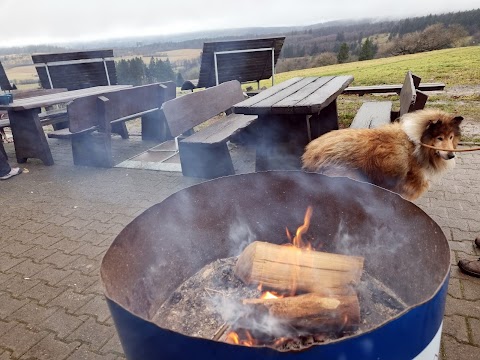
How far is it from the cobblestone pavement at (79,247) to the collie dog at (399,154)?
2.35 feet

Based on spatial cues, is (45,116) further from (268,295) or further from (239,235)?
(268,295)

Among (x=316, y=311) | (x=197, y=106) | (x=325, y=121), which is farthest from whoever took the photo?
(x=325, y=121)

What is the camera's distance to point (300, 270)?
6.79ft

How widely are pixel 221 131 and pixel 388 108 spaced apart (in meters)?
2.64

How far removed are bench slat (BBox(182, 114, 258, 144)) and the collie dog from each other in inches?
68.3

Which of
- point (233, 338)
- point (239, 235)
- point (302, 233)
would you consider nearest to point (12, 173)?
point (239, 235)

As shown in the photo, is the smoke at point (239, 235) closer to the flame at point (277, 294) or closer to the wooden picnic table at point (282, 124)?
the flame at point (277, 294)

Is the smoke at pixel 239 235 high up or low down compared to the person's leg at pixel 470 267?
up

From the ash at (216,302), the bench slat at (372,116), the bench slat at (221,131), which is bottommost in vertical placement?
the ash at (216,302)

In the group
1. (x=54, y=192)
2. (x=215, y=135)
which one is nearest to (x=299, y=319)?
(x=215, y=135)

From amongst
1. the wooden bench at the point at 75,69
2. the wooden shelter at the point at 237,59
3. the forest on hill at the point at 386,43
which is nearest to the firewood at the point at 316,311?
the wooden shelter at the point at 237,59

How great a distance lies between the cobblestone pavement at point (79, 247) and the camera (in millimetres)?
2443

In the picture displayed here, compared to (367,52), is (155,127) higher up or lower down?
higher up

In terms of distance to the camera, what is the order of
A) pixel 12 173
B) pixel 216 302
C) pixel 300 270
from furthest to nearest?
pixel 12 173, pixel 216 302, pixel 300 270
